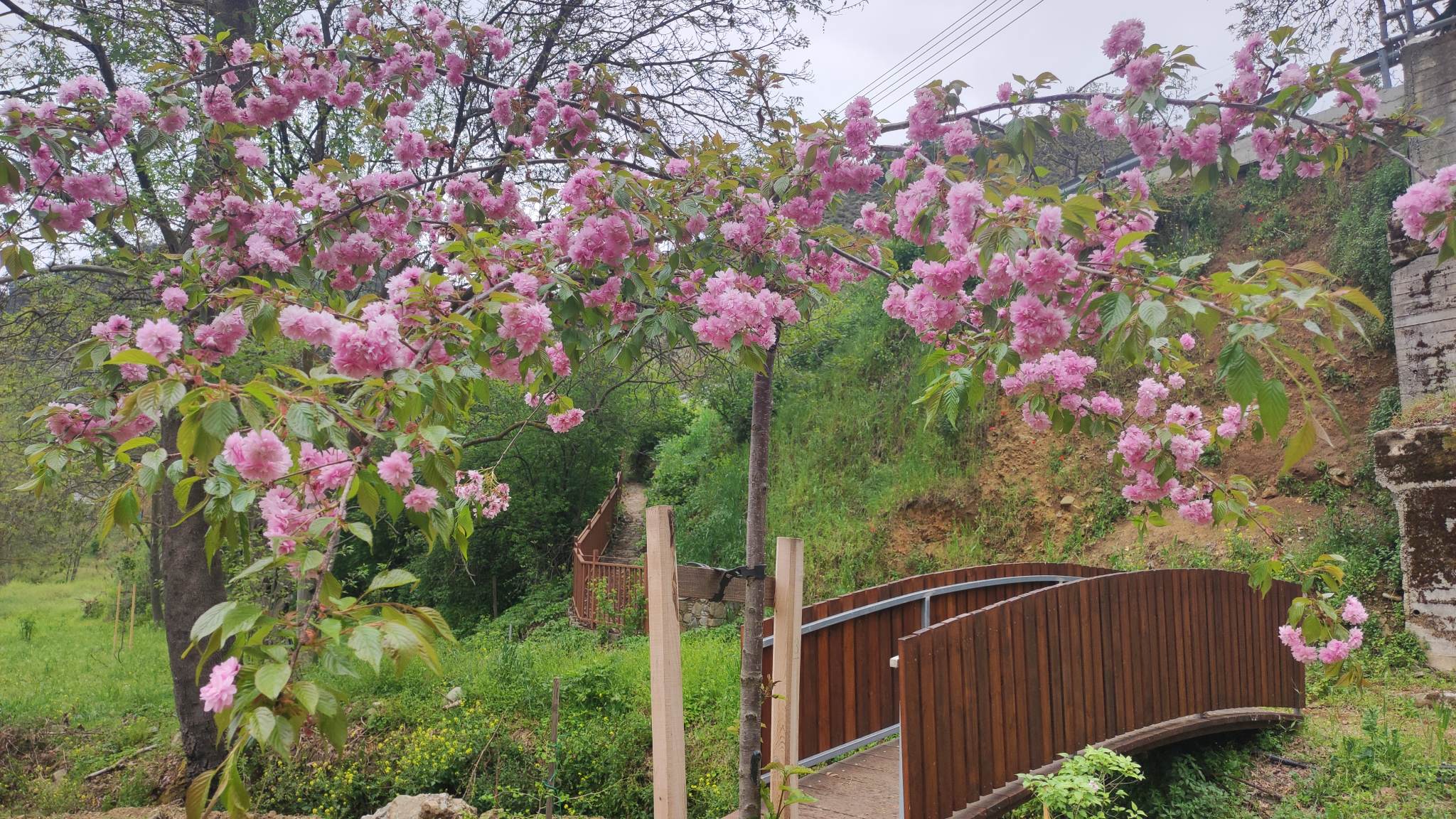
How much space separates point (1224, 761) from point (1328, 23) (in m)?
9.32

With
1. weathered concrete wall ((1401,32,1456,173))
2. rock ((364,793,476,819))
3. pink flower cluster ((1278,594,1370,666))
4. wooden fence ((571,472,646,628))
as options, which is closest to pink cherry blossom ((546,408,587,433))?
pink flower cluster ((1278,594,1370,666))

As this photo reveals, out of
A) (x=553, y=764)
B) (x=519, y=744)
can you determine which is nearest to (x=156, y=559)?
(x=519, y=744)

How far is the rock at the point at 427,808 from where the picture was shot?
4.88 metres

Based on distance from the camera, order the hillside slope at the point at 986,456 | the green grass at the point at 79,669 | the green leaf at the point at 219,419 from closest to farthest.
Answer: the green leaf at the point at 219,419, the green grass at the point at 79,669, the hillside slope at the point at 986,456

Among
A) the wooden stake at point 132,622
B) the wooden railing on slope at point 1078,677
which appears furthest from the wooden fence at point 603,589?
the wooden stake at point 132,622

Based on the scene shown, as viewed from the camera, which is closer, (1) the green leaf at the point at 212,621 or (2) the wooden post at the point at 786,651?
(1) the green leaf at the point at 212,621

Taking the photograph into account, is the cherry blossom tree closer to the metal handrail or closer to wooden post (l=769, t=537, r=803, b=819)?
wooden post (l=769, t=537, r=803, b=819)

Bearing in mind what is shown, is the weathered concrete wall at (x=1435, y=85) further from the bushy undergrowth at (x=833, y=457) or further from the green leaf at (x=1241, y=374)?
the green leaf at (x=1241, y=374)

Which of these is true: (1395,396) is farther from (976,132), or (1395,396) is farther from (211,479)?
(211,479)

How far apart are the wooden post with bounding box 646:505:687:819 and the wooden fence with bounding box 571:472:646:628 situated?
8.13 meters

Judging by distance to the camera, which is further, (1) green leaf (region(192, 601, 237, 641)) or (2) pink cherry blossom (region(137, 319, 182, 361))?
(2) pink cherry blossom (region(137, 319, 182, 361))

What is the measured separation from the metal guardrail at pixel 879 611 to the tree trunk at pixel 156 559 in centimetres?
550

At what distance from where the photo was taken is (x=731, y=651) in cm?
799

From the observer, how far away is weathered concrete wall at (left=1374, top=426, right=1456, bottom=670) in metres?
6.50
